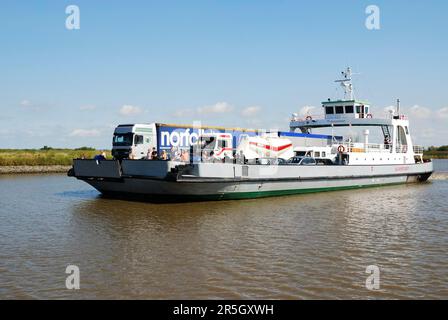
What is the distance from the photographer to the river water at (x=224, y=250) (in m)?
8.11

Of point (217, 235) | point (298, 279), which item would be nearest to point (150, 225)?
point (217, 235)

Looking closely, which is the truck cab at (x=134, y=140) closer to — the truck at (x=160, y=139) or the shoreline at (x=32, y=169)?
the truck at (x=160, y=139)

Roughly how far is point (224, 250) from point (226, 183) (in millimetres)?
8480

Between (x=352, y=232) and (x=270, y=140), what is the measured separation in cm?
1159

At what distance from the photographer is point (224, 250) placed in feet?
35.4

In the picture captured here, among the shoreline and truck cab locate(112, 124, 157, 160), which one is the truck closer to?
truck cab locate(112, 124, 157, 160)

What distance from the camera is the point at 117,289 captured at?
8.06 metres

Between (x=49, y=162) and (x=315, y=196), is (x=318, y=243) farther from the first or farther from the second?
(x=49, y=162)

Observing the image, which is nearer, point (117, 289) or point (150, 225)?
point (117, 289)

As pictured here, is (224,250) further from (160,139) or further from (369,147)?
(369,147)

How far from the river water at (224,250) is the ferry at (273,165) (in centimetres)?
111

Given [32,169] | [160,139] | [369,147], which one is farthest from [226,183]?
[32,169]

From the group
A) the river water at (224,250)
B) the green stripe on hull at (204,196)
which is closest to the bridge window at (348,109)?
the green stripe on hull at (204,196)

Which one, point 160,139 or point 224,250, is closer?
point 224,250
